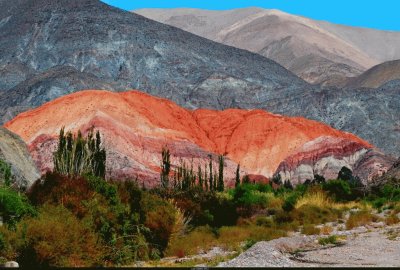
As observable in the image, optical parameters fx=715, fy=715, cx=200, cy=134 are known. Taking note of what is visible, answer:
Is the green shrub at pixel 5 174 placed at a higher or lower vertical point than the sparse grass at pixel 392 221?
higher

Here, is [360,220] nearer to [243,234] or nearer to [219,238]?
[243,234]

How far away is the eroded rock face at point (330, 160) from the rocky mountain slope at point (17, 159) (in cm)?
5908

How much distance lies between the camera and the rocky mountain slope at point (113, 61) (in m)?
123

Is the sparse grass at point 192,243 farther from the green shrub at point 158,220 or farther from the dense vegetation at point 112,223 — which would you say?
the green shrub at point 158,220

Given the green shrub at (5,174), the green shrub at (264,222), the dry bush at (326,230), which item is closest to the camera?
the green shrub at (5,174)

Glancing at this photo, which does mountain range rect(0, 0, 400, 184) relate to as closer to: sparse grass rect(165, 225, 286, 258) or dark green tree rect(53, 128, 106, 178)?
dark green tree rect(53, 128, 106, 178)

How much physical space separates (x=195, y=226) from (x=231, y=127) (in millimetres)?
80484

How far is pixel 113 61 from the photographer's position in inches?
5669

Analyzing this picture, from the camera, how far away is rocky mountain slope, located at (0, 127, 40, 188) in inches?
1029

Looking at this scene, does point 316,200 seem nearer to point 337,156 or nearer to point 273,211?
point 273,211

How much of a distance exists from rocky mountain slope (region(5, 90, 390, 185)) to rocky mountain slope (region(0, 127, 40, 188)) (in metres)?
43.5

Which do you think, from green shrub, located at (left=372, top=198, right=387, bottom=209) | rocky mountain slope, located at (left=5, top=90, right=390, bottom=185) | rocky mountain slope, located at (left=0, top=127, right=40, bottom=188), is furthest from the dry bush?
rocky mountain slope, located at (left=5, top=90, right=390, bottom=185)

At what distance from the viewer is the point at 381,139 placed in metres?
118

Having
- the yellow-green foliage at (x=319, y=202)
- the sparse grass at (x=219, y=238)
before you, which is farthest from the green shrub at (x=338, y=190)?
the sparse grass at (x=219, y=238)
